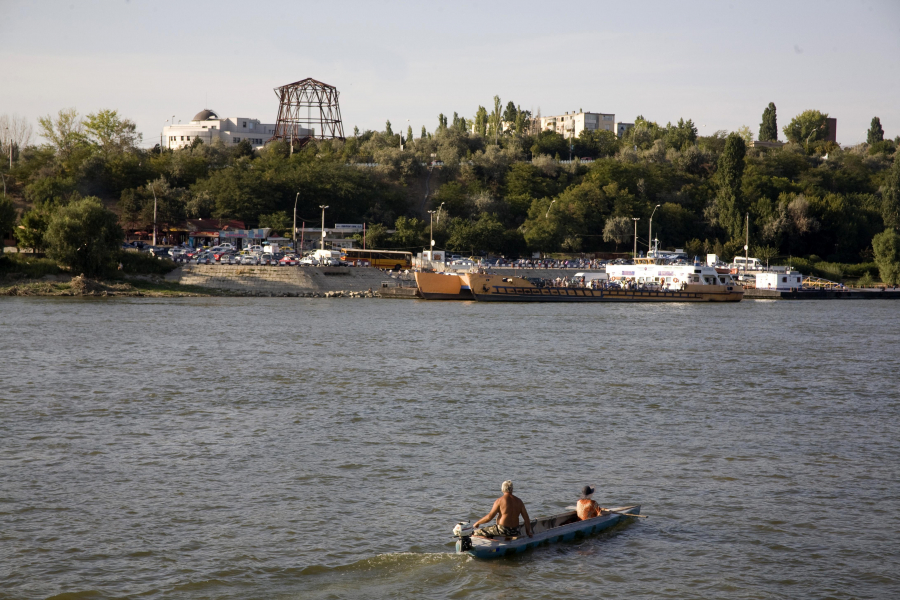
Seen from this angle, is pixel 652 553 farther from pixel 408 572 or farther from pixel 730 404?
pixel 730 404

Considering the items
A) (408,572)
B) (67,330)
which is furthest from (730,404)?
(67,330)

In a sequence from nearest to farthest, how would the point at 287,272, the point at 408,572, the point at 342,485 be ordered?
the point at 408,572 → the point at 342,485 → the point at 287,272

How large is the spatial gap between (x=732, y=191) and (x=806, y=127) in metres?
84.9

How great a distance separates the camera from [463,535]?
12.3m

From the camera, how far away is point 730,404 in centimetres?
2450

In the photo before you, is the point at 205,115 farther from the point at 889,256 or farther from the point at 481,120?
the point at 889,256

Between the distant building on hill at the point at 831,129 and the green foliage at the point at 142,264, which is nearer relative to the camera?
the green foliage at the point at 142,264

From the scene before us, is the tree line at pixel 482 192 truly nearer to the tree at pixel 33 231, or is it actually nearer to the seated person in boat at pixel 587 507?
the tree at pixel 33 231

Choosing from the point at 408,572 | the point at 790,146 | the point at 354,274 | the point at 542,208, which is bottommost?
the point at 408,572

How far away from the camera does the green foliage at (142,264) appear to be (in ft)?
206

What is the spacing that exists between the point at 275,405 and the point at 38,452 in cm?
687

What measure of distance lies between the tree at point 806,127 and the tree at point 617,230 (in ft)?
283

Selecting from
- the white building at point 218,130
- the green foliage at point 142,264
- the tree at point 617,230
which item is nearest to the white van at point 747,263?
the tree at point 617,230

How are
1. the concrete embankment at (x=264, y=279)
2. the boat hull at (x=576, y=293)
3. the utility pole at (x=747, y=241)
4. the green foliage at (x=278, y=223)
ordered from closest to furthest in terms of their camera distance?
1. the concrete embankment at (x=264, y=279)
2. the boat hull at (x=576, y=293)
3. the green foliage at (x=278, y=223)
4. the utility pole at (x=747, y=241)
